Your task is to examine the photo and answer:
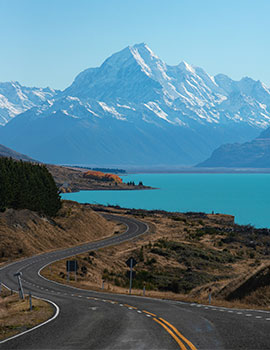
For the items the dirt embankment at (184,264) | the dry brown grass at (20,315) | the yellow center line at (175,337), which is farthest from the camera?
Answer: the dirt embankment at (184,264)

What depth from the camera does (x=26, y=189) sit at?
299ft

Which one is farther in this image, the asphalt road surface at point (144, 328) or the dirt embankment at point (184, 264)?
the dirt embankment at point (184, 264)

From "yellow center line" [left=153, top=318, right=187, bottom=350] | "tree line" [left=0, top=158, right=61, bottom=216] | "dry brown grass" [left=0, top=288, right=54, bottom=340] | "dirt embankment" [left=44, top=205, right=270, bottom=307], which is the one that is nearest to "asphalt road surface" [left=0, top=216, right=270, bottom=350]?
"yellow center line" [left=153, top=318, right=187, bottom=350]

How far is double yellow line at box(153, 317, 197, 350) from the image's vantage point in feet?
59.7

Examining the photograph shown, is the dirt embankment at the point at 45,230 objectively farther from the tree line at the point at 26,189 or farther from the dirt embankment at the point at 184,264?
the dirt embankment at the point at 184,264

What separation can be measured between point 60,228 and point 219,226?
4416cm

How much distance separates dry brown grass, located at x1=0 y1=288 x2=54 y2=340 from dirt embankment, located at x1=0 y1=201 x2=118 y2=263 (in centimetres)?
3938

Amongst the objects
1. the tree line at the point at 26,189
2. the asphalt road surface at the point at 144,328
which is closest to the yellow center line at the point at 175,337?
the asphalt road surface at the point at 144,328

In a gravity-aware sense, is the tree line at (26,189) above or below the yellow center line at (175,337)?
above

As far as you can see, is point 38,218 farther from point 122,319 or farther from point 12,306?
point 122,319

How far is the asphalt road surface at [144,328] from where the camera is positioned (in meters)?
18.6

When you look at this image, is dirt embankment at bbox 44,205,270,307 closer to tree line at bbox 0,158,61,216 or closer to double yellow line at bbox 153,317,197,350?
double yellow line at bbox 153,317,197,350

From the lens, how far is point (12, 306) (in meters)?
31.9

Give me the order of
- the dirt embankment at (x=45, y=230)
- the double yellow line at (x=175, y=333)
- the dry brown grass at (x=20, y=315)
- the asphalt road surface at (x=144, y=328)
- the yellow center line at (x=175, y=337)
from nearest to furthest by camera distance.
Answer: the yellow center line at (x=175, y=337) < the double yellow line at (x=175, y=333) < the asphalt road surface at (x=144, y=328) < the dry brown grass at (x=20, y=315) < the dirt embankment at (x=45, y=230)
